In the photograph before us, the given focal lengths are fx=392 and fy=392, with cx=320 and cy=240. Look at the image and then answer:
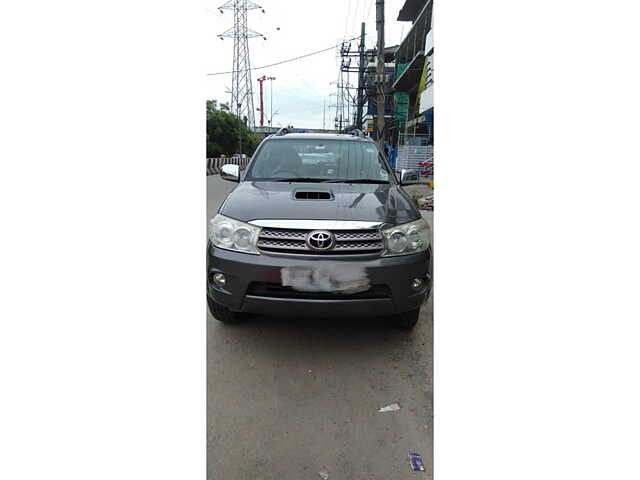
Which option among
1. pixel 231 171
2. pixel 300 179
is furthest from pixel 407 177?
pixel 231 171

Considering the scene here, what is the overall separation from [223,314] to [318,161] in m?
1.61

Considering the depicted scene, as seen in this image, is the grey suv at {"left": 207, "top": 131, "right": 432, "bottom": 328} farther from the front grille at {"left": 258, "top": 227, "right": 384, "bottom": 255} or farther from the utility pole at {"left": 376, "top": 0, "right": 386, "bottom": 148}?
the utility pole at {"left": 376, "top": 0, "right": 386, "bottom": 148}

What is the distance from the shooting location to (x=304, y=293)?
2336 millimetres

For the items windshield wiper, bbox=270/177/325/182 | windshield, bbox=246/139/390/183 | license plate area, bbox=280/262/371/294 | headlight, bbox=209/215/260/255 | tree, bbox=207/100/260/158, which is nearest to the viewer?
license plate area, bbox=280/262/371/294

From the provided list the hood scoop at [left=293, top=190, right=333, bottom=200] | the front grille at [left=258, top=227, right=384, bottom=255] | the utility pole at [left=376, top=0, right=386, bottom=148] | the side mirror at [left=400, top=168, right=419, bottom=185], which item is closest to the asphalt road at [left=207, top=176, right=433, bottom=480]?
the front grille at [left=258, top=227, right=384, bottom=255]

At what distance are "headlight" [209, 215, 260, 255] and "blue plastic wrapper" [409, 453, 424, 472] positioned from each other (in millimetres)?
1367

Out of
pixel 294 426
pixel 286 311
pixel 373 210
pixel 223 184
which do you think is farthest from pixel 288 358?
pixel 223 184

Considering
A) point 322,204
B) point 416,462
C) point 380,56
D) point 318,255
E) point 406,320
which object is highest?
point 380,56

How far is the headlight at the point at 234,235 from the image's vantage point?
8.02ft

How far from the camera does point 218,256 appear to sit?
8.17 ft

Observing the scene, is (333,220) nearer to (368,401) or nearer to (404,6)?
(368,401)

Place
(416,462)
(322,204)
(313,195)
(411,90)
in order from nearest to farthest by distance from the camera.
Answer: (416,462)
(322,204)
(313,195)
(411,90)

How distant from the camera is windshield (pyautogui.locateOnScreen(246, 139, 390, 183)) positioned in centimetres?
340

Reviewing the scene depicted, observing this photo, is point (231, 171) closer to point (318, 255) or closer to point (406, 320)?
point (318, 255)
